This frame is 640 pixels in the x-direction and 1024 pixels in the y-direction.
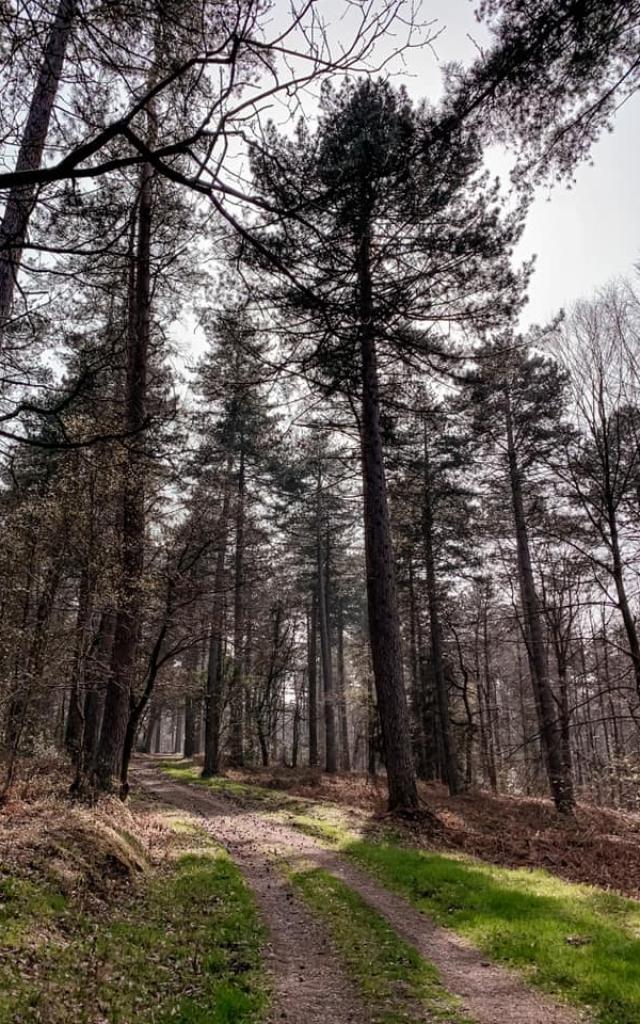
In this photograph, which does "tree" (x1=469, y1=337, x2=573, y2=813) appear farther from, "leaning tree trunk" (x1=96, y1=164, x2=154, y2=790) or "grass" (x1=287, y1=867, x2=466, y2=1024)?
"grass" (x1=287, y1=867, x2=466, y2=1024)

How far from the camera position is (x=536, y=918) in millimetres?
6367

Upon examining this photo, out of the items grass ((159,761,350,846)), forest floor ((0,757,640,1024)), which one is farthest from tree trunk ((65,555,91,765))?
grass ((159,761,350,846))

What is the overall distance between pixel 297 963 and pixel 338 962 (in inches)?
15.1

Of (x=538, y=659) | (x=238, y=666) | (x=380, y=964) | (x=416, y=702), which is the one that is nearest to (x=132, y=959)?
(x=380, y=964)

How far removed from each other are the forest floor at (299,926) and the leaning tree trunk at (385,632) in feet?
2.82

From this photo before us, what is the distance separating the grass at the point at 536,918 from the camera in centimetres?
488

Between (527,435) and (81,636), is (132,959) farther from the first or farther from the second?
(527,435)

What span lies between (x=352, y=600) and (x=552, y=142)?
31921 millimetres

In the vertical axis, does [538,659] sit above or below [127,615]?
below

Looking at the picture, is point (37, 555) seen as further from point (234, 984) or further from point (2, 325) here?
point (234, 984)

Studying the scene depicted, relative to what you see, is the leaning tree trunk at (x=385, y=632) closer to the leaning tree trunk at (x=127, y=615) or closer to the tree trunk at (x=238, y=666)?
the leaning tree trunk at (x=127, y=615)

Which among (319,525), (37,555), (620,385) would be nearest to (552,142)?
(620,385)

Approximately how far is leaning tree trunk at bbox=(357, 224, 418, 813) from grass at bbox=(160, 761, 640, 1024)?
175cm

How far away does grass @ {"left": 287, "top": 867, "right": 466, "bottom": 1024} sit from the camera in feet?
15.0
